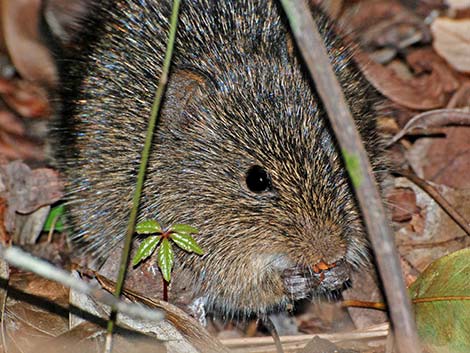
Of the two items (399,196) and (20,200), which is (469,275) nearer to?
(399,196)

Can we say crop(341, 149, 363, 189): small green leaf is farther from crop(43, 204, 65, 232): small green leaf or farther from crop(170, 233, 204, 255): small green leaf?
crop(43, 204, 65, 232): small green leaf

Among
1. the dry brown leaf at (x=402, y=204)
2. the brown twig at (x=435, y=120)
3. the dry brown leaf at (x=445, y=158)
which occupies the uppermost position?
the brown twig at (x=435, y=120)

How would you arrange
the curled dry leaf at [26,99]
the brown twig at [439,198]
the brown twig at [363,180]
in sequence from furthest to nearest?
the curled dry leaf at [26,99], the brown twig at [439,198], the brown twig at [363,180]

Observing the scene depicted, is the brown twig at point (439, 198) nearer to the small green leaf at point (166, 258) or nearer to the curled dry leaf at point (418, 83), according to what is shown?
the curled dry leaf at point (418, 83)

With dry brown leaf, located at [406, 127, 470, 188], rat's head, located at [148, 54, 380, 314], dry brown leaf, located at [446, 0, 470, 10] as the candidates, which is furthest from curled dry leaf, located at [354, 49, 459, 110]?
rat's head, located at [148, 54, 380, 314]

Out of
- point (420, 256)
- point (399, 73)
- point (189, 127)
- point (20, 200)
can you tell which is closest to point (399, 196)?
point (420, 256)

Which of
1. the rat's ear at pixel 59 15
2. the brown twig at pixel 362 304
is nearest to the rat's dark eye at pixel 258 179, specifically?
the brown twig at pixel 362 304

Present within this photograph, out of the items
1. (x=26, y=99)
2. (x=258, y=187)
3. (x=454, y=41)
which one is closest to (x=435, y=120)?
(x=454, y=41)

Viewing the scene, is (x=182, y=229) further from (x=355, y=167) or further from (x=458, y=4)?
(x=458, y=4)
